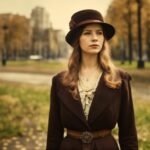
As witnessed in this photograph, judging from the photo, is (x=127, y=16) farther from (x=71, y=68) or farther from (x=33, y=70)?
(x=71, y=68)

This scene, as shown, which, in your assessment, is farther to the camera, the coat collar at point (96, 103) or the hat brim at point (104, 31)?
the hat brim at point (104, 31)

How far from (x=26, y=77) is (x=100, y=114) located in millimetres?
10406

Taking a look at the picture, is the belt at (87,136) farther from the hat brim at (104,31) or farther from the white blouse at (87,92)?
the hat brim at (104,31)

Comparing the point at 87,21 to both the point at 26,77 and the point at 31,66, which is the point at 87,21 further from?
the point at 31,66

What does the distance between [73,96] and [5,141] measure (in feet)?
16.9

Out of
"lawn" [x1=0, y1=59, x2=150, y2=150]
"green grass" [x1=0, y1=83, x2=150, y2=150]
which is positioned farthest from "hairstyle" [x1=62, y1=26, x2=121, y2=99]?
"lawn" [x1=0, y1=59, x2=150, y2=150]

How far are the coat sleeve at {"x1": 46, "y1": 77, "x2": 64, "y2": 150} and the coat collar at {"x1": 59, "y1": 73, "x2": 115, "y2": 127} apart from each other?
13cm

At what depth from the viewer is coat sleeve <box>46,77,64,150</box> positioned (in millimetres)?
2881

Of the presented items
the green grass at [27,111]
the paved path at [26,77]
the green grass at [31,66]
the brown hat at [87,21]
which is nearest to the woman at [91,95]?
the brown hat at [87,21]

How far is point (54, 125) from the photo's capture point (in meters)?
2.92

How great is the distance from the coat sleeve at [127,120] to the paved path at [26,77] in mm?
7918

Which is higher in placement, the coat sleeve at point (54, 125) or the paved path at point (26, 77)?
the coat sleeve at point (54, 125)

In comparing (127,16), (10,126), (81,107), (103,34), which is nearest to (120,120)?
(81,107)

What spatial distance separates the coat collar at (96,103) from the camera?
269 cm
